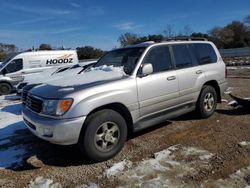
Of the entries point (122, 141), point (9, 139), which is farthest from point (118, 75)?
point (9, 139)

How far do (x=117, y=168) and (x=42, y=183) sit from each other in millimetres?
1080

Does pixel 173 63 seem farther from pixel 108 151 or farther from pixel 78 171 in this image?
pixel 78 171

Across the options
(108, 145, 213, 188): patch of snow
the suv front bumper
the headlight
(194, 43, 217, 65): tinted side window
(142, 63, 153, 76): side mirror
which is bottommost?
(108, 145, 213, 188): patch of snow

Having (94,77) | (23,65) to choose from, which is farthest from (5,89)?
(94,77)

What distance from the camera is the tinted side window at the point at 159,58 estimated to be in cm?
552

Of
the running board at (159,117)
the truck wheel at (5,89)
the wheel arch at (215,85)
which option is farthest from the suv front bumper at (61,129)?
the truck wheel at (5,89)

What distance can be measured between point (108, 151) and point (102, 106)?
0.72m

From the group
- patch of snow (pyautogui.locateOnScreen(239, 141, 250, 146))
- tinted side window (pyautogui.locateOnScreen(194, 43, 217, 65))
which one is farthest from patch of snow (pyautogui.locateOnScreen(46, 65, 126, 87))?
patch of snow (pyautogui.locateOnScreen(239, 141, 250, 146))

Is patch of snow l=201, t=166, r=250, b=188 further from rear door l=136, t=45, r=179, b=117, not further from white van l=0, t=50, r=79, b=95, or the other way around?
white van l=0, t=50, r=79, b=95

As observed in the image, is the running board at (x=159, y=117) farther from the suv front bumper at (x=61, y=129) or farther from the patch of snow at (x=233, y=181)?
the patch of snow at (x=233, y=181)

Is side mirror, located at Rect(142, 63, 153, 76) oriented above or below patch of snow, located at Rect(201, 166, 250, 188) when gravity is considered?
above

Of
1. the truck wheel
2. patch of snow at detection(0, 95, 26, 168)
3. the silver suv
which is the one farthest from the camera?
the truck wheel

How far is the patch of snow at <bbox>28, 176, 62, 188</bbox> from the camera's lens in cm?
404

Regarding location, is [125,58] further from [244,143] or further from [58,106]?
[244,143]
